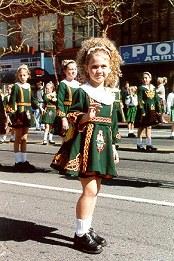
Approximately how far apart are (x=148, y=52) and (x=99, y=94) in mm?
23460

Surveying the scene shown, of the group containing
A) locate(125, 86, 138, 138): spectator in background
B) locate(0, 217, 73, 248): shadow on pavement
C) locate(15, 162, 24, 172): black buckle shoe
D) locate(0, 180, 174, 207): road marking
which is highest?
locate(125, 86, 138, 138): spectator in background

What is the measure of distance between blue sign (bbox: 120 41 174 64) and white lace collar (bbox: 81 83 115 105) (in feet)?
72.9

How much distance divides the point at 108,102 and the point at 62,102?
356cm

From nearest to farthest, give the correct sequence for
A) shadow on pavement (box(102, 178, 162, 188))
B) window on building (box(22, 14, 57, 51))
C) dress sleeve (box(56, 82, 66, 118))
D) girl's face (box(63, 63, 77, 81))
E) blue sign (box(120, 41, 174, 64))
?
shadow on pavement (box(102, 178, 162, 188)), dress sleeve (box(56, 82, 66, 118)), girl's face (box(63, 63, 77, 81)), blue sign (box(120, 41, 174, 64)), window on building (box(22, 14, 57, 51))

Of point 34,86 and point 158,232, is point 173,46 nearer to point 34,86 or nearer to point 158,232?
point 34,86

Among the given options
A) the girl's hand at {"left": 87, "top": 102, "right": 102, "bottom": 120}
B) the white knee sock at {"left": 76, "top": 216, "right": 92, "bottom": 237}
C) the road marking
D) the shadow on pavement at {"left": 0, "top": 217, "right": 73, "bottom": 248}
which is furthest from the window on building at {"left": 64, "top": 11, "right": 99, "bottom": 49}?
the white knee sock at {"left": 76, "top": 216, "right": 92, "bottom": 237}

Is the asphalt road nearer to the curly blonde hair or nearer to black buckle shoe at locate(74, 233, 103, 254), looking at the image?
black buckle shoe at locate(74, 233, 103, 254)

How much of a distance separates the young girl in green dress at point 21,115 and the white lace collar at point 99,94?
4.43 metres

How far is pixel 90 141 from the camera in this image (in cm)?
395

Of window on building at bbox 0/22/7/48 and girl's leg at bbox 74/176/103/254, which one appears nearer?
girl's leg at bbox 74/176/103/254

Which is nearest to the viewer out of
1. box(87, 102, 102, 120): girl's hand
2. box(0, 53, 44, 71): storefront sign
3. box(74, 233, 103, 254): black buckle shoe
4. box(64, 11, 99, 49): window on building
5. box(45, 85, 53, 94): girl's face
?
box(87, 102, 102, 120): girl's hand

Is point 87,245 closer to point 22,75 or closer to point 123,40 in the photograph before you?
point 22,75

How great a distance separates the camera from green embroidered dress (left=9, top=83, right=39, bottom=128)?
8430 mm

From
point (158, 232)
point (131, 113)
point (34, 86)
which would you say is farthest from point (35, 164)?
point (34, 86)
